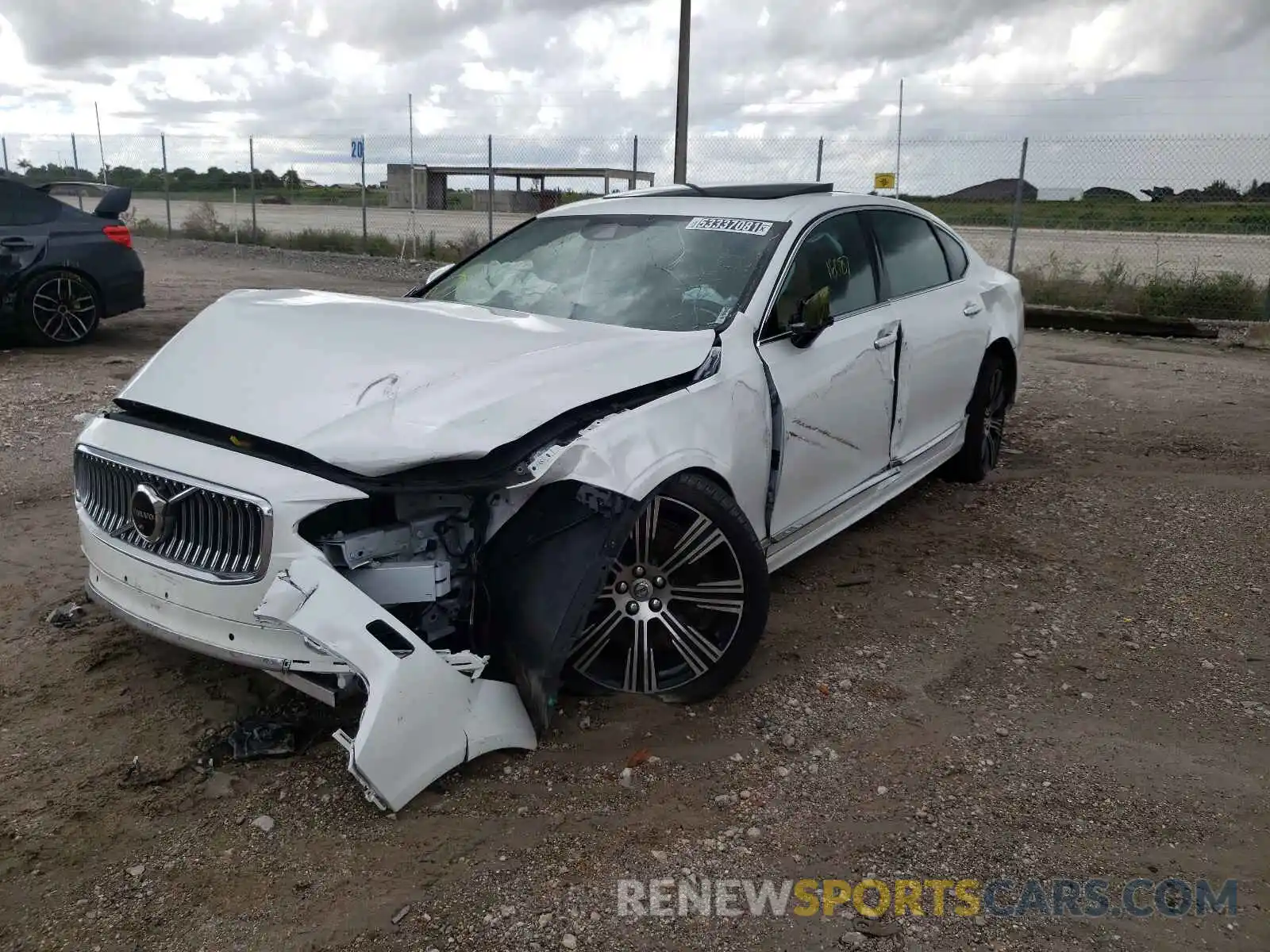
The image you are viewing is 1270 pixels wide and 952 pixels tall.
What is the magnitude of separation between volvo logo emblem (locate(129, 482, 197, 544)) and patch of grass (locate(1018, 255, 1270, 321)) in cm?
1215

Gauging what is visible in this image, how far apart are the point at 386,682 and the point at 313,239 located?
2018 cm

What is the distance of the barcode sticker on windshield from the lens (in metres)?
4.23

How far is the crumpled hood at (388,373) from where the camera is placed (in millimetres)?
2908

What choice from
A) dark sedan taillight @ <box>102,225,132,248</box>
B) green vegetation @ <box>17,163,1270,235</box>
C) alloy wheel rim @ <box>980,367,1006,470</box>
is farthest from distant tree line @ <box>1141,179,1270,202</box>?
dark sedan taillight @ <box>102,225,132,248</box>

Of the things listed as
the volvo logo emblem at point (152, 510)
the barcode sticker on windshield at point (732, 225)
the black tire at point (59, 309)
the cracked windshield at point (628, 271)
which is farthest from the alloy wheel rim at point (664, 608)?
the black tire at point (59, 309)

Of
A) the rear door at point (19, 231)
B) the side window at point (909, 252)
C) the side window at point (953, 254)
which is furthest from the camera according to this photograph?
the rear door at point (19, 231)

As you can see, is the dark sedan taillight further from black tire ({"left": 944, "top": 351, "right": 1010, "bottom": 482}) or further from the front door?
black tire ({"left": 944, "top": 351, "right": 1010, "bottom": 482})

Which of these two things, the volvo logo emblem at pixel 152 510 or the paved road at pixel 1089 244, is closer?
the volvo logo emblem at pixel 152 510

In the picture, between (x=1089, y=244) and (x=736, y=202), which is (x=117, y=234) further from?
(x=1089, y=244)

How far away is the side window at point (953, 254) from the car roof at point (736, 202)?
0.51 metres

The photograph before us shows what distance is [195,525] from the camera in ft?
9.78

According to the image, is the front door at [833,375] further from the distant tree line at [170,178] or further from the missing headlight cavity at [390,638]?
the distant tree line at [170,178]

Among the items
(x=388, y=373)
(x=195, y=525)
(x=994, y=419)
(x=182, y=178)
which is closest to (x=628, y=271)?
(x=388, y=373)

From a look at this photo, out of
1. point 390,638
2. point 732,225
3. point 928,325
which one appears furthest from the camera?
point 928,325
